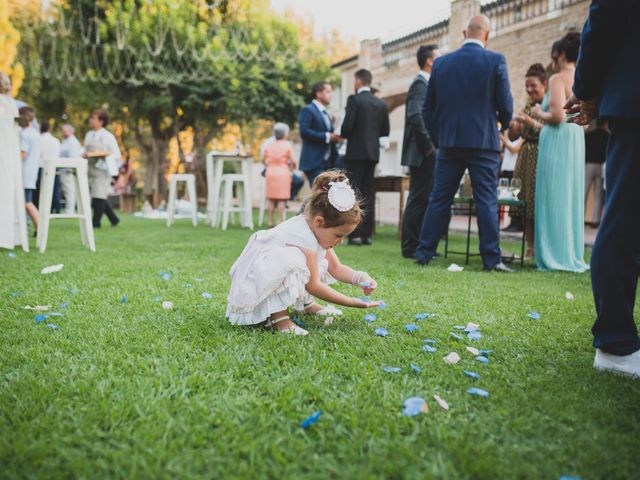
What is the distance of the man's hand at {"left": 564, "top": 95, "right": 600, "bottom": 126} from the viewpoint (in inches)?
86.7

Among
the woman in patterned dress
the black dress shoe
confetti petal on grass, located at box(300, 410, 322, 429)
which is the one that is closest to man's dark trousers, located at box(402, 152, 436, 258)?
the woman in patterned dress

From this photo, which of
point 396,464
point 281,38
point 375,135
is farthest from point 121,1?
point 396,464

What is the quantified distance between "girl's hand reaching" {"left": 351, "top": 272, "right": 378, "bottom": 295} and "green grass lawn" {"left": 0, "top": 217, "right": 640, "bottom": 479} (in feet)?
0.66

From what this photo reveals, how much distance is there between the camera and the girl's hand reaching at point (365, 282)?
2.54m

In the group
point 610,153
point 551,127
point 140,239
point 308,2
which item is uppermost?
point 308,2

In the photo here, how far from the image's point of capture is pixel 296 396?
5.77 feet

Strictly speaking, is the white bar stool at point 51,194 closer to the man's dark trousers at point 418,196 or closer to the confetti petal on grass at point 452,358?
the man's dark trousers at point 418,196

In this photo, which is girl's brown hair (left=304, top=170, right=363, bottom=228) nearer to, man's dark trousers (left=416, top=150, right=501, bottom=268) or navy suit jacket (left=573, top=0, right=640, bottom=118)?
navy suit jacket (left=573, top=0, right=640, bottom=118)

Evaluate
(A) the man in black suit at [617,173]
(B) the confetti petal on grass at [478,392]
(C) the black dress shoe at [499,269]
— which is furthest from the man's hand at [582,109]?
(C) the black dress shoe at [499,269]

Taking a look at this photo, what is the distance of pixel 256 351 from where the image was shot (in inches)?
87.0

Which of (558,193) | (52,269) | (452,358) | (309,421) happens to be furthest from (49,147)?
(309,421)

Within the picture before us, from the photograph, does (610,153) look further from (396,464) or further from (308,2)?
(308,2)

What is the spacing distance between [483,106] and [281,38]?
14532mm

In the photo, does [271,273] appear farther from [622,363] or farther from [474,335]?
[622,363]
